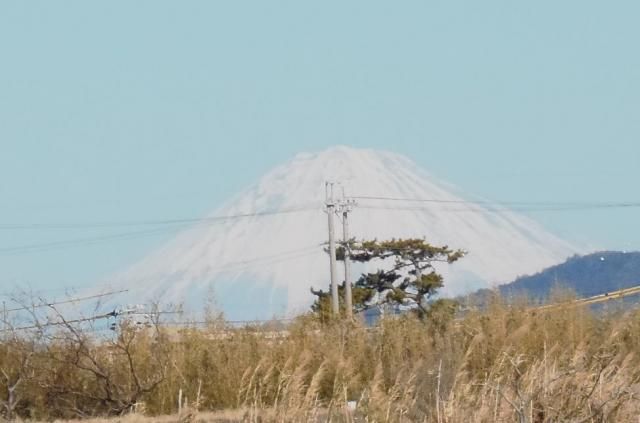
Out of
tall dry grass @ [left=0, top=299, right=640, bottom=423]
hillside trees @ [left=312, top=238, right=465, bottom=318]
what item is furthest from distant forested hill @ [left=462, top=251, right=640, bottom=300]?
tall dry grass @ [left=0, top=299, right=640, bottom=423]

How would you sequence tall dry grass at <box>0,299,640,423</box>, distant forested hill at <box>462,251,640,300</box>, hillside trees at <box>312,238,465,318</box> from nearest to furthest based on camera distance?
tall dry grass at <box>0,299,640,423</box>
hillside trees at <box>312,238,465,318</box>
distant forested hill at <box>462,251,640,300</box>

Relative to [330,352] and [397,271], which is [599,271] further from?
[330,352]

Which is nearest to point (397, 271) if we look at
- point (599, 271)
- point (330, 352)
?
point (330, 352)

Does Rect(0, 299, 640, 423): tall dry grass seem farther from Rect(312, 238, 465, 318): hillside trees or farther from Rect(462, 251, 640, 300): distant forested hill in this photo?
Rect(462, 251, 640, 300): distant forested hill

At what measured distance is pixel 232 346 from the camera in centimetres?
2495

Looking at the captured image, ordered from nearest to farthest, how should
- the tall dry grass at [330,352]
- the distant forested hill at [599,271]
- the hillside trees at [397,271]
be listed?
the tall dry grass at [330,352] < the hillside trees at [397,271] < the distant forested hill at [599,271]

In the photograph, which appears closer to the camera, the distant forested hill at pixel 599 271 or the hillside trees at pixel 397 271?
the hillside trees at pixel 397 271

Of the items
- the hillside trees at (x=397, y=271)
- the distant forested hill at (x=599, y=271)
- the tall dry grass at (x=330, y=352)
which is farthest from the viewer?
the distant forested hill at (x=599, y=271)

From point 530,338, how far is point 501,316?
757 millimetres

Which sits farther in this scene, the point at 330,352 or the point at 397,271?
the point at 397,271

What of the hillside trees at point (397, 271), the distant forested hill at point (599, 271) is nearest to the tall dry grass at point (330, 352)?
the hillside trees at point (397, 271)

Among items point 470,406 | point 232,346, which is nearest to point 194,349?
point 232,346

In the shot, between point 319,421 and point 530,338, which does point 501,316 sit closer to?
point 530,338

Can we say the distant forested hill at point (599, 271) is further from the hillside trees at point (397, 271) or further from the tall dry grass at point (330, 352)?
the tall dry grass at point (330, 352)
